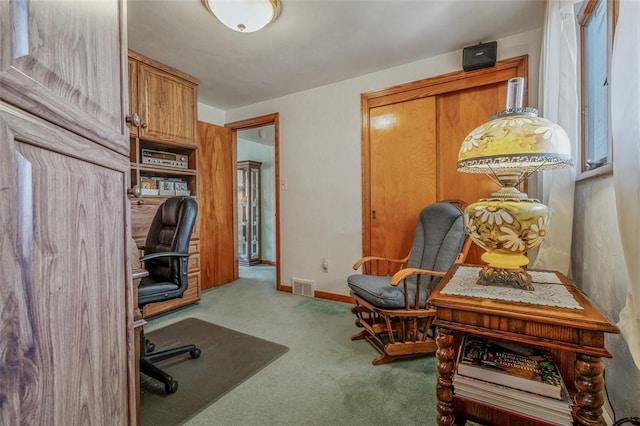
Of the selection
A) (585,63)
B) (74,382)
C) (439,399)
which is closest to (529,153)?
(439,399)

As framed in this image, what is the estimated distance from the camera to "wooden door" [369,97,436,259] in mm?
2553

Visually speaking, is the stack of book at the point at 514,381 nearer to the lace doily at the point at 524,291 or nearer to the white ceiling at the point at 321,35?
the lace doily at the point at 524,291

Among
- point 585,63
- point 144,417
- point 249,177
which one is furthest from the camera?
point 249,177

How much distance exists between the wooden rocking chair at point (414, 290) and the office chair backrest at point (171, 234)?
120cm

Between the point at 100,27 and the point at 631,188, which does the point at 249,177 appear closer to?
the point at 100,27

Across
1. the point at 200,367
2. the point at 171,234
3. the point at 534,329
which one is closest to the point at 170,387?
the point at 200,367

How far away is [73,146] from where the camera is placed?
0.55 meters

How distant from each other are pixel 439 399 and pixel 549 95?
1.75 meters

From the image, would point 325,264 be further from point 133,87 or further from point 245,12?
point 133,87

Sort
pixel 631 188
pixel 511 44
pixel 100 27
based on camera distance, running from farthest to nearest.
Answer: pixel 511 44
pixel 631 188
pixel 100 27

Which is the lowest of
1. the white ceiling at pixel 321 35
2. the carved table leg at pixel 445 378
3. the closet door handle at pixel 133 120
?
the carved table leg at pixel 445 378

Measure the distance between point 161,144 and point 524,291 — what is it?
3.07 meters

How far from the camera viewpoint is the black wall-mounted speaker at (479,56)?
7.16ft

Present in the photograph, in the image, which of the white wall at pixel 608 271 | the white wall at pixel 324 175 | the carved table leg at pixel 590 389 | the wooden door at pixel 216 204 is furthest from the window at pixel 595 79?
the wooden door at pixel 216 204
